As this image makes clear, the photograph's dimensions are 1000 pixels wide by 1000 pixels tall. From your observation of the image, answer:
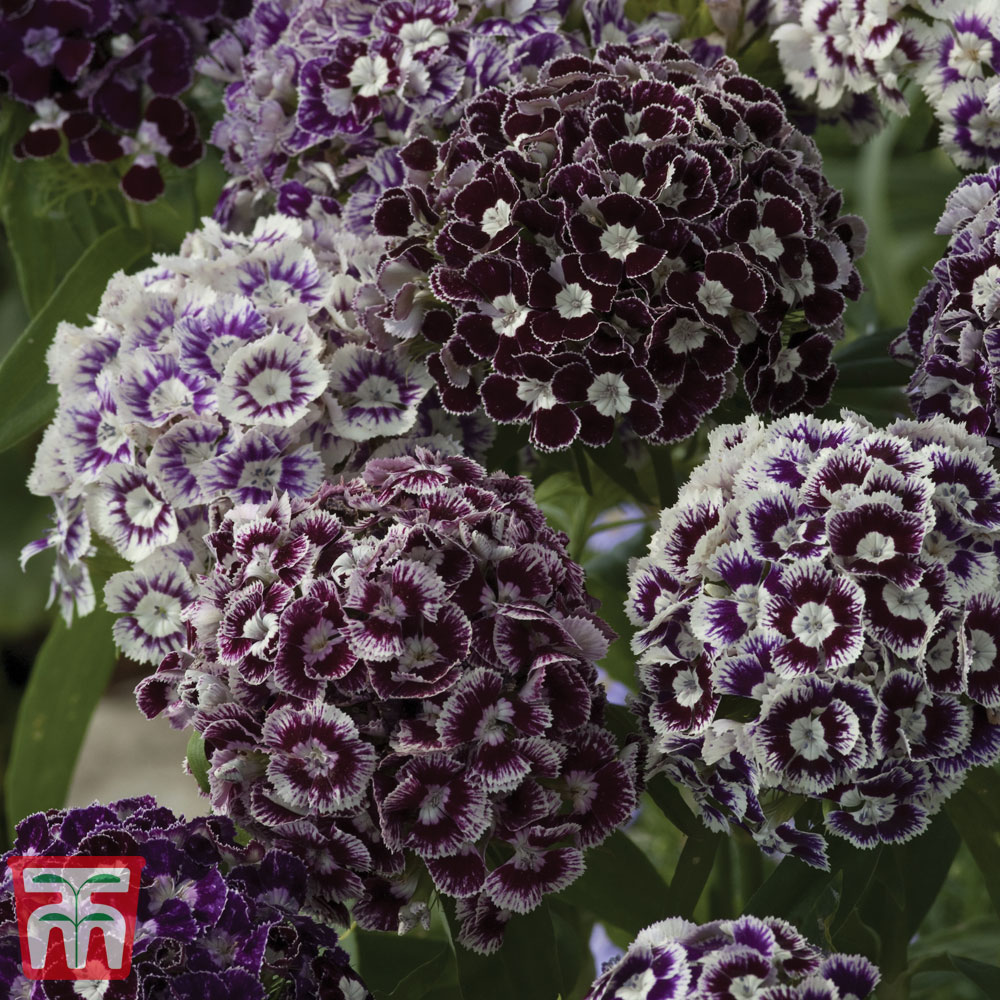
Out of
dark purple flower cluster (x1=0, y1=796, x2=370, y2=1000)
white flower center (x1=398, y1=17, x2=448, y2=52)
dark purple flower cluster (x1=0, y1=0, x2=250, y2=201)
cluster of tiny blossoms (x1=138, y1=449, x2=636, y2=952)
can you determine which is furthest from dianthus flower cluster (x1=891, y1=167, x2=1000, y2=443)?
dark purple flower cluster (x1=0, y1=0, x2=250, y2=201)

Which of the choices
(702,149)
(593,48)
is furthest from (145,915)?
(593,48)

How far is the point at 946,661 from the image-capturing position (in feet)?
2.61

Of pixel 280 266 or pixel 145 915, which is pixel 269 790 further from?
pixel 280 266

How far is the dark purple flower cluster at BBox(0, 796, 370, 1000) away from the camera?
0.71m

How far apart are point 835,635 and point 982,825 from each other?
26cm

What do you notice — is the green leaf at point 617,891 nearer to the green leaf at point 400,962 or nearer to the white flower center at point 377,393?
the green leaf at point 400,962

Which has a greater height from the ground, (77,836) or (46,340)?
(46,340)

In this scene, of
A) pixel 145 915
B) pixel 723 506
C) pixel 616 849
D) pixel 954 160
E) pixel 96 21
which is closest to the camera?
pixel 145 915

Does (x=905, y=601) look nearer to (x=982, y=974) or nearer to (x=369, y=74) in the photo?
(x=982, y=974)

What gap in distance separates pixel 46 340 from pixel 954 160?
792 millimetres

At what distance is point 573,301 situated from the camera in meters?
0.93

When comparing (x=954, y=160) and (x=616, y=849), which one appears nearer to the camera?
(x=616, y=849)

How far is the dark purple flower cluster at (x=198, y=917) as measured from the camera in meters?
0.71

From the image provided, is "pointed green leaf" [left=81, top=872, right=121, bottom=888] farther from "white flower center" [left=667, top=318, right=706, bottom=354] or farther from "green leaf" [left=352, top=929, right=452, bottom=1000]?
"white flower center" [left=667, top=318, right=706, bottom=354]
